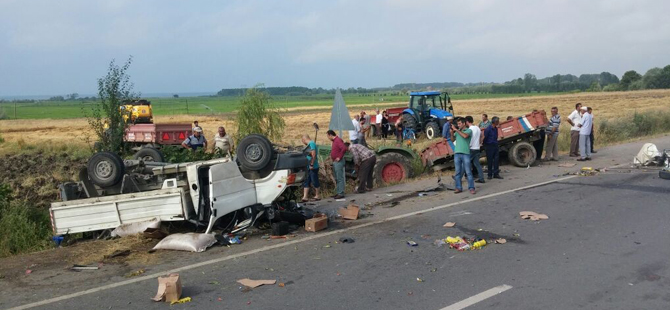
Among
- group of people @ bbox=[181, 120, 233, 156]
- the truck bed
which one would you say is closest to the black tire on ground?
group of people @ bbox=[181, 120, 233, 156]

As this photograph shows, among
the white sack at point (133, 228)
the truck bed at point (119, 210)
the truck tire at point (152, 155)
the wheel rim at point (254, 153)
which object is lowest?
the white sack at point (133, 228)

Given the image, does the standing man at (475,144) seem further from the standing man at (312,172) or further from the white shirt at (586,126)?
the white shirt at (586,126)

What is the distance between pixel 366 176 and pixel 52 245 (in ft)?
20.9

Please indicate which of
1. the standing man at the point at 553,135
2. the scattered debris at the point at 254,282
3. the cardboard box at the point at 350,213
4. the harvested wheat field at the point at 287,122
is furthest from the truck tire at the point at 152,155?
the harvested wheat field at the point at 287,122

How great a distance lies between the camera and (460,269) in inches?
249

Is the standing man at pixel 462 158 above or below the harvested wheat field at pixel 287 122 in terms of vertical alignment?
above

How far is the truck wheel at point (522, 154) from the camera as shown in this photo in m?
14.6

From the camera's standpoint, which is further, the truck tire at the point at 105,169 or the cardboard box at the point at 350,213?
the cardboard box at the point at 350,213

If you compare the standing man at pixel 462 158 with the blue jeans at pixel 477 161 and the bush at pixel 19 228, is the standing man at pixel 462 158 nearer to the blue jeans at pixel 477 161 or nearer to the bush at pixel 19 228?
the blue jeans at pixel 477 161

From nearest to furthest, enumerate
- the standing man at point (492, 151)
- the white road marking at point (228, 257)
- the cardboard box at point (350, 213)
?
the white road marking at point (228, 257) < the cardboard box at point (350, 213) < the standing man at point (492, 151)

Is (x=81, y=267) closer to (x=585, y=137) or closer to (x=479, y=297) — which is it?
(x=479, y=297)

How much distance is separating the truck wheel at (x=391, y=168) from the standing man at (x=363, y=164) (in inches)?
45.2

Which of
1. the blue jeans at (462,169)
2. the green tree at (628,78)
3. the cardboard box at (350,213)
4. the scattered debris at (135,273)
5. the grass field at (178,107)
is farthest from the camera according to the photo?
the green tree at (628,78)

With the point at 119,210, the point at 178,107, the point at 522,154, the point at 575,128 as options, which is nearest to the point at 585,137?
the point at 575,128
